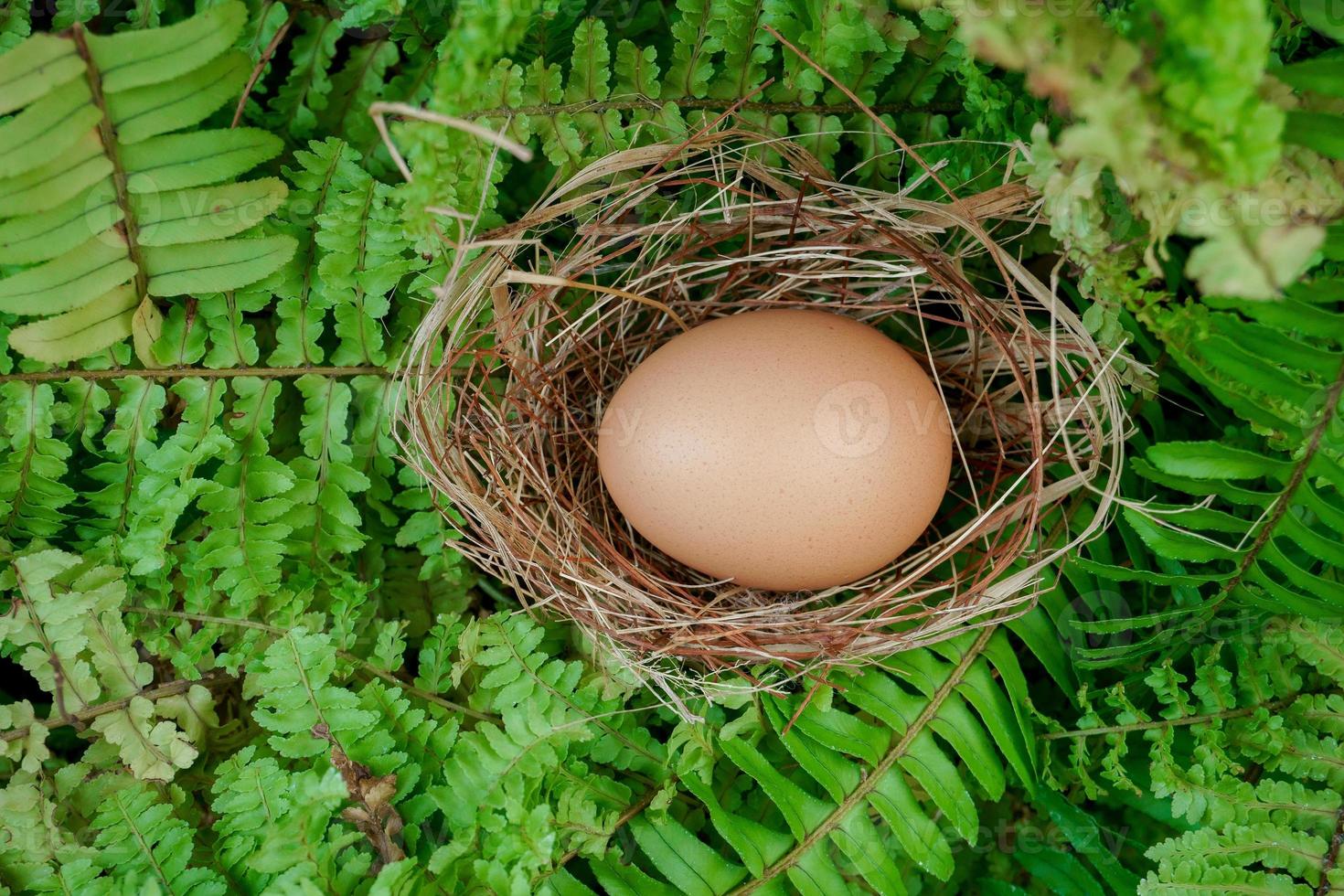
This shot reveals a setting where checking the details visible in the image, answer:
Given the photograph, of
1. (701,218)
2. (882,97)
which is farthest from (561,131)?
(882,97)

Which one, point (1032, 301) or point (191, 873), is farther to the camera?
point (1032, 301)

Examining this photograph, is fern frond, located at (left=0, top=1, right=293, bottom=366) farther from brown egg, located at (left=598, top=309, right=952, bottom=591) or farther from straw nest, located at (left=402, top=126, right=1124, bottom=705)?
brown egg, located at (left=598, top=309, right=952, bottom=591)

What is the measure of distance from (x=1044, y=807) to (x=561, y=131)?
125 cm

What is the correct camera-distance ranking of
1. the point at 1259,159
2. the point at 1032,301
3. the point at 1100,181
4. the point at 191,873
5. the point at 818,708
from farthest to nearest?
the point at 1032,301, the point at 818,708, the point at 191,873, the point at 1100,181, the point at 1259,159

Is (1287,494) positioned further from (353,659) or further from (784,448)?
(353,659)

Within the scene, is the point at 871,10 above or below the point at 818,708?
above

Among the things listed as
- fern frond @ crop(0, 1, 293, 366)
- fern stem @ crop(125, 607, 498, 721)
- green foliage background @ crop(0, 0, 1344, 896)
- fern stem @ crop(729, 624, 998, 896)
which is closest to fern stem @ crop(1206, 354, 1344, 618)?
green foliage background @ crop(0, 0, 1344, 896)

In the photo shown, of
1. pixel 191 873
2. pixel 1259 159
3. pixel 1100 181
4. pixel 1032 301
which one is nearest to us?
pixel 1259 159

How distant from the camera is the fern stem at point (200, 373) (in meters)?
1.35

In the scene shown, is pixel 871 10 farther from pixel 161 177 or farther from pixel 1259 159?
pixel 161 177

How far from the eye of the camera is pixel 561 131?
1.36 meters

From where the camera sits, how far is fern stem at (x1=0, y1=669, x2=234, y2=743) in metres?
1.33

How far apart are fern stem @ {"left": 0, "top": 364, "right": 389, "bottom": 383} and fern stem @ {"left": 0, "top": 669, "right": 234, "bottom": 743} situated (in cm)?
46

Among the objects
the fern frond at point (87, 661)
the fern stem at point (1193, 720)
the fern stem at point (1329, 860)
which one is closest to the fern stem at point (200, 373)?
the fern frond at point (87, 661)
